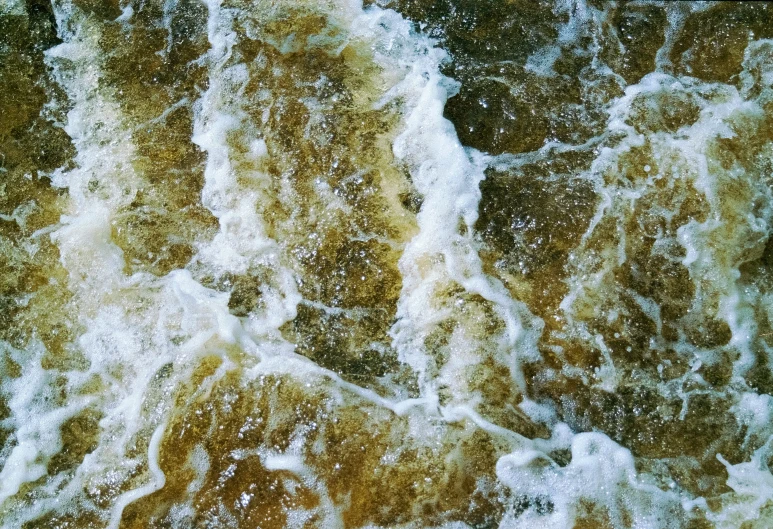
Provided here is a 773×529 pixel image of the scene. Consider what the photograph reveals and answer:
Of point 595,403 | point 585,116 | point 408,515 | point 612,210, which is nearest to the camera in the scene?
point 408,515

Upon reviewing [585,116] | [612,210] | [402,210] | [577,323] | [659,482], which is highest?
[585,116]

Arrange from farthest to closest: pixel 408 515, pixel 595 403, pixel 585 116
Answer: pixel 585 116 → pixel 595 403 → pixel 408 515

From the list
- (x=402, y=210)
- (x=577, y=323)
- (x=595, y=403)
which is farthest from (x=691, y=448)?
(x=402, y=210)

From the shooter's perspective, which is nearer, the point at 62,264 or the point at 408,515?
the point at 408,515

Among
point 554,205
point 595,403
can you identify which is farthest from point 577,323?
point 554,205

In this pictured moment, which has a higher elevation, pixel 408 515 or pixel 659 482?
pixel 659 482

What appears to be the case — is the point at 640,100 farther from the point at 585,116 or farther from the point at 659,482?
the point at 659,482

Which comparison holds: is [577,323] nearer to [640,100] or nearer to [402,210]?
[402,210]
